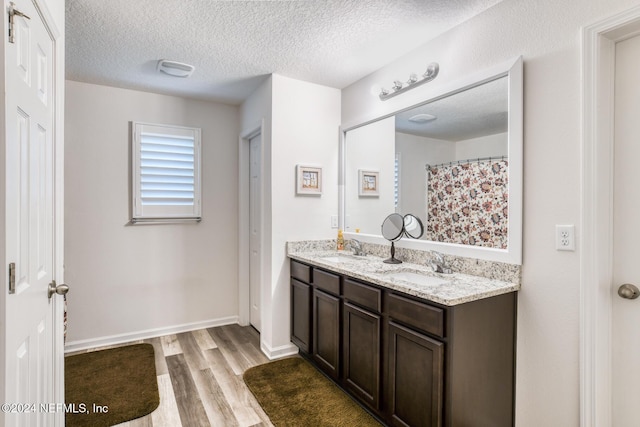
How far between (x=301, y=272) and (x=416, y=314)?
1273 millimetres

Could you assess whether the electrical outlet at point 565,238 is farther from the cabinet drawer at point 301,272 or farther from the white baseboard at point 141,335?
the white baseboard at point 141,335

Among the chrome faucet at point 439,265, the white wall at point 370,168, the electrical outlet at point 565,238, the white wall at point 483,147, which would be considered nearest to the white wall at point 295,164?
the white wall at point 370,168

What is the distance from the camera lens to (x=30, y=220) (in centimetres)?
127

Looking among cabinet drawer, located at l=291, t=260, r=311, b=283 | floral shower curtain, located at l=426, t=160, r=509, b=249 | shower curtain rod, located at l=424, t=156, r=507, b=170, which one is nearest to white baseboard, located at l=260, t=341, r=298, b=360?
cabinet drawer, located at l=291, t=260, r=311, b=283

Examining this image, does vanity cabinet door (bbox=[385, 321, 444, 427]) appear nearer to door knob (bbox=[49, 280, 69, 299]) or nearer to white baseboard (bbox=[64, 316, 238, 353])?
door knob (bbox=[49, 280, 69, 299])

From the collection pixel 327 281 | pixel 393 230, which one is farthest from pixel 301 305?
pixel 393 230

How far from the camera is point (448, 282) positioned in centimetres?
190

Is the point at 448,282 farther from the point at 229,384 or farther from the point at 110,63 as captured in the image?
the point at 110,63

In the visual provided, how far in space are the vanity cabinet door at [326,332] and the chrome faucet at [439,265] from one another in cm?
68

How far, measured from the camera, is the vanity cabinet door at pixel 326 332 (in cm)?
237

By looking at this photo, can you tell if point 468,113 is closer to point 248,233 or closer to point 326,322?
point 326,322

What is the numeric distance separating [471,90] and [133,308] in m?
3.45

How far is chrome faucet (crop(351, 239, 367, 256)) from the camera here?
2.91 m

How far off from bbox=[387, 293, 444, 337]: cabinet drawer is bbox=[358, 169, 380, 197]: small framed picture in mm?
1201
